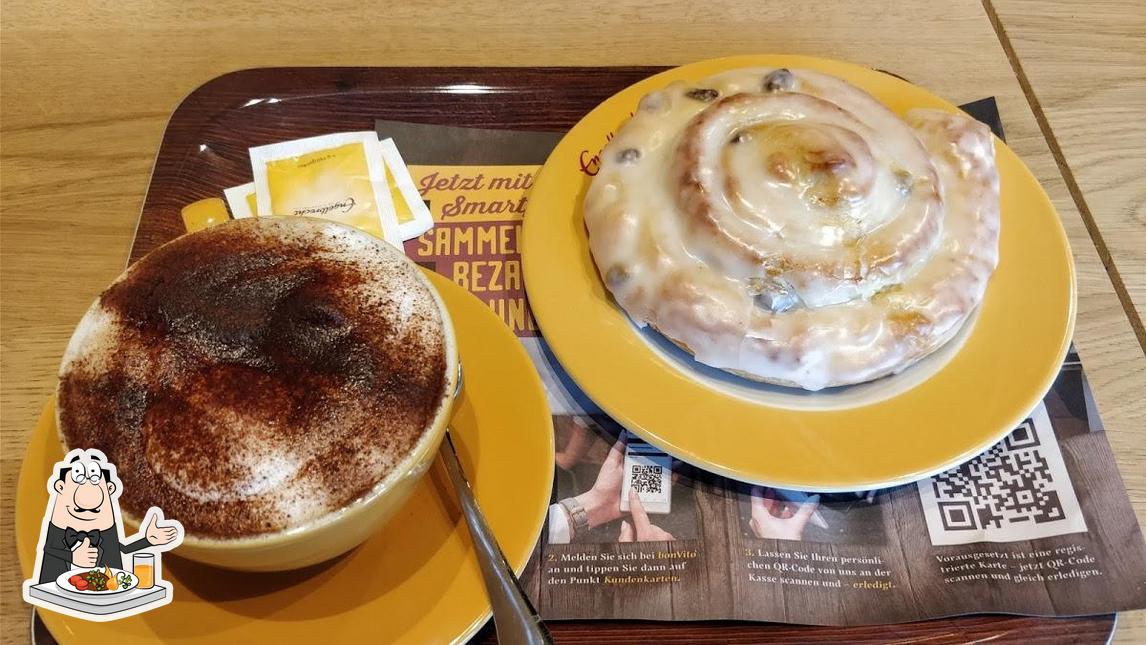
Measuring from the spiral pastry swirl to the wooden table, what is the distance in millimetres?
298

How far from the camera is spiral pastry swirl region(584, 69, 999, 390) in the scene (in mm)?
850

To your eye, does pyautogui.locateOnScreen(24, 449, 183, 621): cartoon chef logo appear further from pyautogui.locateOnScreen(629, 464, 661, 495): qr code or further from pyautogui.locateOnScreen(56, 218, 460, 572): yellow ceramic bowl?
pyautogui.locateOnScreen(629, 464, 661, 495): qr code

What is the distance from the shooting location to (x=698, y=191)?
0.89m

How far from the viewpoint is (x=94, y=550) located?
2.06 ft

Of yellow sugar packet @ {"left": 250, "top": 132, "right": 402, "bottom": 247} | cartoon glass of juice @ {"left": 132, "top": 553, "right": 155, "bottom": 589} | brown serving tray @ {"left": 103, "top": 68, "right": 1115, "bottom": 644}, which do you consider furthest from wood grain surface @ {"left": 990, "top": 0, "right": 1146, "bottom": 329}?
cartoon glass of juice @ {"left": 132, "top": 553, "right": 155, "bottom": 589}

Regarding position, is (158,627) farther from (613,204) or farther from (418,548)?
(613,204)

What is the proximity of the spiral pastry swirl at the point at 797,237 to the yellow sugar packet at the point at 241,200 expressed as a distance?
19.1 inches

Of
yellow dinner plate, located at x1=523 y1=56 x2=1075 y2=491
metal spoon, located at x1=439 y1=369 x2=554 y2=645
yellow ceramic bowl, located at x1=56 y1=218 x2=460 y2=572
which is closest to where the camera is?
yellow ceramic bowl, located at x1=56 y1=218 x2=460 y2=572

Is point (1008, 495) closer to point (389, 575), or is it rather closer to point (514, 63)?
point (389, 575)

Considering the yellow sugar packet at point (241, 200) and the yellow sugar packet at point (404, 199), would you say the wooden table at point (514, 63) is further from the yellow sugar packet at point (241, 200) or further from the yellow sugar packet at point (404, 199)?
the yellow sugar packet at point (404, 199)

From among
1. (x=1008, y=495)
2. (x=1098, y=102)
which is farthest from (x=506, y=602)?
(x=1098, y=102)

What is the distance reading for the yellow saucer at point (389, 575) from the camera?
0.68m

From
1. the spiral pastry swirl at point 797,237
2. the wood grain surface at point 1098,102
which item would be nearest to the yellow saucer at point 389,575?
the spiral pastry swirl at point 797,237

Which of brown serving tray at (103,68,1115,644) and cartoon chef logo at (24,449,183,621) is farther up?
brown serving tray at (103,68,1115,644)
